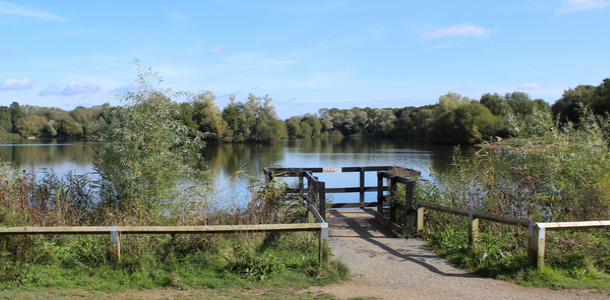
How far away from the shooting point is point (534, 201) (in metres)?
6.83

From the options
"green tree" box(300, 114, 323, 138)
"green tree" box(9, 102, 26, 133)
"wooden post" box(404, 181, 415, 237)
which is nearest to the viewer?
"wooden post" box(404, 181, 415, 237)

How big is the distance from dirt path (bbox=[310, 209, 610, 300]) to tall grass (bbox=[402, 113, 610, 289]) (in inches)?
11.4

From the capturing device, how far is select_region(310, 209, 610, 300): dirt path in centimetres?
434

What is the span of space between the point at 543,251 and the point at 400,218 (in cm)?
285

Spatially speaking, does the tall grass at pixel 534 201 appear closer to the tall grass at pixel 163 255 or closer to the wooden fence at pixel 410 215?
the wooden fence at pixel 410 215

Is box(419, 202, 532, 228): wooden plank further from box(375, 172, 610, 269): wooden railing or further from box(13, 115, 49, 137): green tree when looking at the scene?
box(13, 115, 49, 137): green tree

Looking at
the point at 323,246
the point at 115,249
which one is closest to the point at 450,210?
the point at 323,246

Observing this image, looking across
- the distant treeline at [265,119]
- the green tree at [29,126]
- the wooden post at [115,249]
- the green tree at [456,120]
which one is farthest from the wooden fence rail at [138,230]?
the green tree at [29,126]

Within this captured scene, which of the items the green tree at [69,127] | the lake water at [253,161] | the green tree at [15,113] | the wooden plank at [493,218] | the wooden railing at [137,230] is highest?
the green tree at [15,113]

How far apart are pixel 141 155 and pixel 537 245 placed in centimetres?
640

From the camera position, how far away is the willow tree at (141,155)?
Result: 23.5 feet

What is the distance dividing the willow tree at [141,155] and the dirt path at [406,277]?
3209 millimetres

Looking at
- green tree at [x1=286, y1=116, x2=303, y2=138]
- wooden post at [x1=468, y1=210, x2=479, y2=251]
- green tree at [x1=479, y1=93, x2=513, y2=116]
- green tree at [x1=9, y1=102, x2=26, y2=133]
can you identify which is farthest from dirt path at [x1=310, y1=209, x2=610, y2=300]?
green tree at [x1=286, y1=116, x2=303, y2=138]

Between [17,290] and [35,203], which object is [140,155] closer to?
[35,203]
